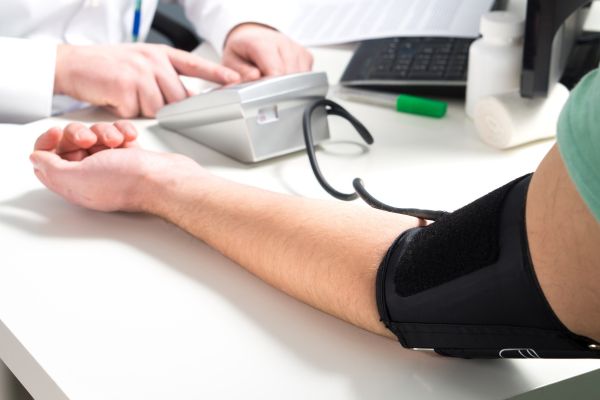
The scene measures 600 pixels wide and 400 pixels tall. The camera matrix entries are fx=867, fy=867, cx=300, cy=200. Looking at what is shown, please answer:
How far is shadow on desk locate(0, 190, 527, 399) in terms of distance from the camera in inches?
26.1

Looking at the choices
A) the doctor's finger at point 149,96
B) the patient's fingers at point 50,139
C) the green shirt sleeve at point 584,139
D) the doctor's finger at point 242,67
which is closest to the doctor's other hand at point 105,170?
the patient's fingers at point 50,139

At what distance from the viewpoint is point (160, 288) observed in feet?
2.60

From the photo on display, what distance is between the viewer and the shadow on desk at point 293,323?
0.66m

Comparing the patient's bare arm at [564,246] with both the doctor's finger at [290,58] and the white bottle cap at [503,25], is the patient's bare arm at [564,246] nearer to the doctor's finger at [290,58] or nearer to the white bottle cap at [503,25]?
the white bottle cap at [503,25]

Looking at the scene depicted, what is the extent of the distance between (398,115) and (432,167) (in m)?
0.17

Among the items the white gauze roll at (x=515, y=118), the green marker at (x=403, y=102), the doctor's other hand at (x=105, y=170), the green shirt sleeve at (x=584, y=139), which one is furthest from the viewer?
the green marker at (x=403, y=102)

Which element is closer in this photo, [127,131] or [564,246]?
[564,246]

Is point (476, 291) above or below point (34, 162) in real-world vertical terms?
above

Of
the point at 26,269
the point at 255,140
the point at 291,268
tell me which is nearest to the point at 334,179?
the point at 255,140

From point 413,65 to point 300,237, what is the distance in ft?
1.59

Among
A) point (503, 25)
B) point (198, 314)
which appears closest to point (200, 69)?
point (503, 25)

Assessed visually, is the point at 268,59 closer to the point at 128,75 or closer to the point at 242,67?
the point at 242,67

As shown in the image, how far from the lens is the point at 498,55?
1063mm

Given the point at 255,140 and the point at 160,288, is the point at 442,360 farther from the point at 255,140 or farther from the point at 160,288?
the point at 255,140
